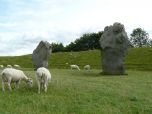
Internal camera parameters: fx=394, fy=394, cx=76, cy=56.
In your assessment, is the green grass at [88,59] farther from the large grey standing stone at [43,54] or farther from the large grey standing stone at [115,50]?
the large grey standing stone at [43,54]

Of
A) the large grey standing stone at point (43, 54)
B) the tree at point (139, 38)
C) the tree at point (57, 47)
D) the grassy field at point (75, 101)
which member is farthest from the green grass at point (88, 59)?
the tree at point (139, 38)

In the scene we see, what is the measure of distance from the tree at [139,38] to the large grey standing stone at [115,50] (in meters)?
108

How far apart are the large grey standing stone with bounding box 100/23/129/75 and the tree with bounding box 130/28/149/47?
353ft

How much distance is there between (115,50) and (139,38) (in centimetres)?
10906

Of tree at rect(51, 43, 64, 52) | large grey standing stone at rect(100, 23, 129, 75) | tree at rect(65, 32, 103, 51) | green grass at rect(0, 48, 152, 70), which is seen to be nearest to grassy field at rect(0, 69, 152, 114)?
large grey standing stone at rect(100, 23, 129, 75)

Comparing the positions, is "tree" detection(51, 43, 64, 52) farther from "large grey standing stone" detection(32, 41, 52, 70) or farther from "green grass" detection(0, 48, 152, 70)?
"large grey standing stone" detection(32, 41, 52, 70)

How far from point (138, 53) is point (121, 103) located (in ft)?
190

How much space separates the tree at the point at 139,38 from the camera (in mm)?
148500

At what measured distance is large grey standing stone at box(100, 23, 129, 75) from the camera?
4097 centimetres

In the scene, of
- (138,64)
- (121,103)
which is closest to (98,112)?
(121,103)

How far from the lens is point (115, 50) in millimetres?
41438

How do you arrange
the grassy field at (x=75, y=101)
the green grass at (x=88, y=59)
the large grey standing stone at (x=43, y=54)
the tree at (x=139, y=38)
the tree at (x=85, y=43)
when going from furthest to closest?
the tree at (x=139, y=38) → the tree at (x=85, y=43) → the green grass at (x=88, y=59) → the large grey standing stone at (x=43, y=54) → the grassy field at (x=75, y=101)

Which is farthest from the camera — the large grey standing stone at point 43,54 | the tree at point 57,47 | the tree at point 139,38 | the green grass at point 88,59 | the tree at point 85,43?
the tree at point 139,38

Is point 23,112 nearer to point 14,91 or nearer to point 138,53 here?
point 14,91
